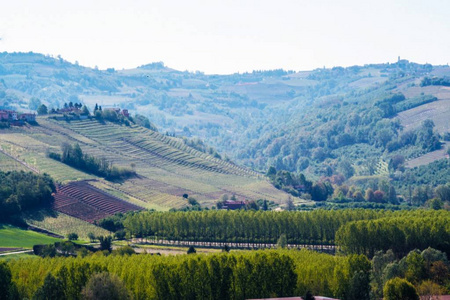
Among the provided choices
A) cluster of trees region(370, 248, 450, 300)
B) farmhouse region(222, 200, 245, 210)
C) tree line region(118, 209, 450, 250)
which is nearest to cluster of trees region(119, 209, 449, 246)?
tree line region(118, 209, 450, 250)

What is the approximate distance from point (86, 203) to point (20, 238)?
116 ft

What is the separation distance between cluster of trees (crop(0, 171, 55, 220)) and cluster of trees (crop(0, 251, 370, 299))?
2190 inches

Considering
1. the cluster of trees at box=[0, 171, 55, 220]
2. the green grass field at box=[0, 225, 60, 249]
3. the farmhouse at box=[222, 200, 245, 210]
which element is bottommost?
the farmhouse at box=[222, 200, 245, 210]

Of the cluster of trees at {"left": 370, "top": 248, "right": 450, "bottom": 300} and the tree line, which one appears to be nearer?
the cluster of trees at {"left": 370, "top": 248, "right": 450, "bottom": 300}

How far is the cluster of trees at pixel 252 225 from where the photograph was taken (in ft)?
440

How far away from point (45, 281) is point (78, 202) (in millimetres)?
83257

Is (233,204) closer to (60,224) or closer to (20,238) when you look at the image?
(60,224)

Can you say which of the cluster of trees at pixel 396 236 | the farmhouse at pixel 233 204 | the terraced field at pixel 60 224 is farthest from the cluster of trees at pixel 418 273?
the farmhouse at pixel 233 204

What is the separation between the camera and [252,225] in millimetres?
137875

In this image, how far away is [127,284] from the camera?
85.6m

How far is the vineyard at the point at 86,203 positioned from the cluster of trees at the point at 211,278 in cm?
6575

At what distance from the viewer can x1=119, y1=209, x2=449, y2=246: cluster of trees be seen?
13425 cm

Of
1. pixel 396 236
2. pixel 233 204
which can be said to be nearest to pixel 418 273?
pixel 396 236

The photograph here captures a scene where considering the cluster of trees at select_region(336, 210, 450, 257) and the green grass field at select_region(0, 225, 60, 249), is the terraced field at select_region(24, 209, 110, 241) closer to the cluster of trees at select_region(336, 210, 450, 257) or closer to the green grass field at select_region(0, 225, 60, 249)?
the green grass field at select_region(0, 225, 60, 249)
